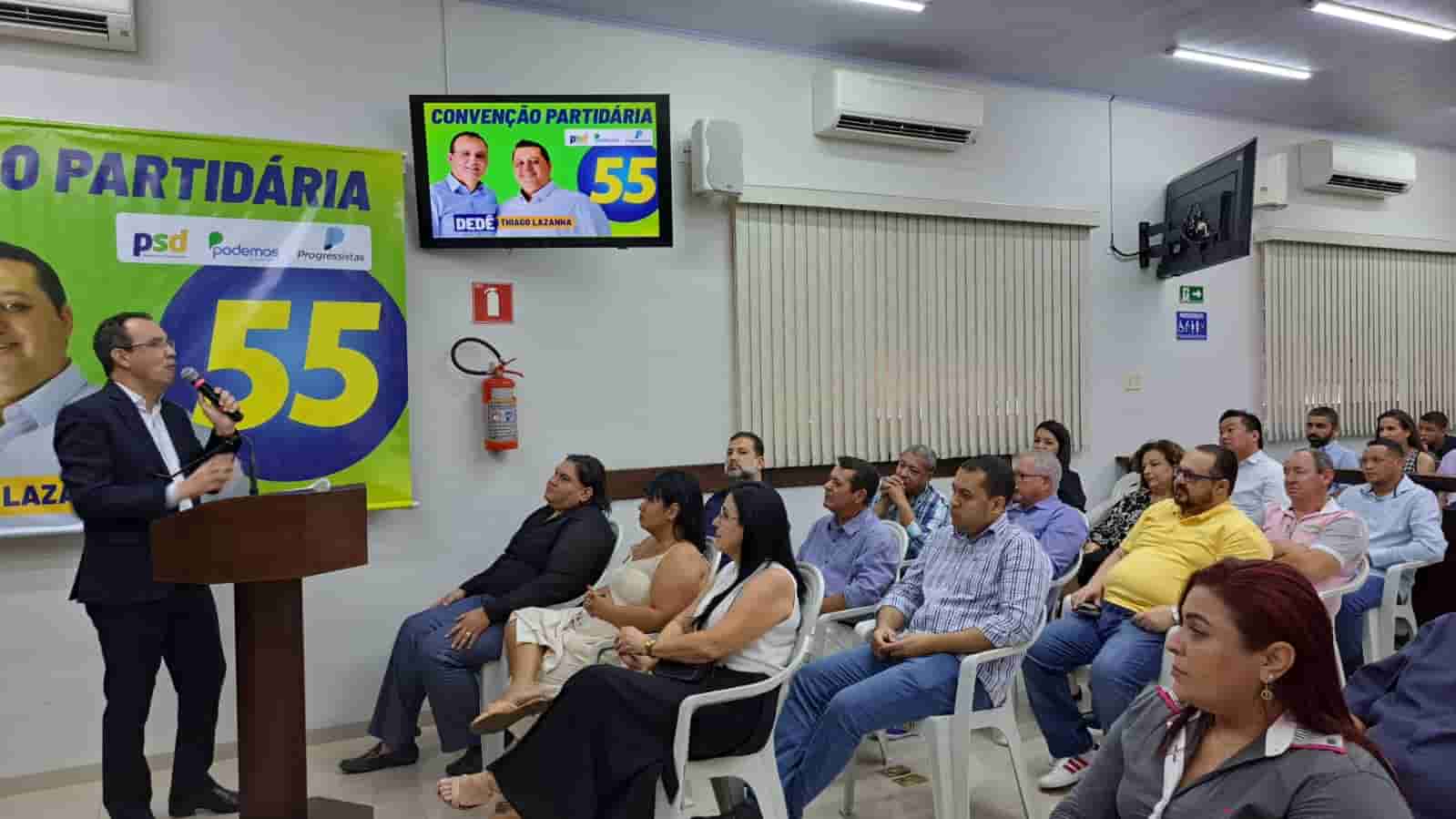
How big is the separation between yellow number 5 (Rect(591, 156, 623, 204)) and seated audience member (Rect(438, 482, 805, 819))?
196 cm

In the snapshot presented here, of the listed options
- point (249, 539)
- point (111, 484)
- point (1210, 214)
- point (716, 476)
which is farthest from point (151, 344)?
point (1210, 214)

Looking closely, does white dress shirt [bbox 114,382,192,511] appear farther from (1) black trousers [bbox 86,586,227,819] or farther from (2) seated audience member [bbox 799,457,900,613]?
(2) seated audience member [bbox 799,457,900,613]

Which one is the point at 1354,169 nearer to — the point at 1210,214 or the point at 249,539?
the point at 1210,214

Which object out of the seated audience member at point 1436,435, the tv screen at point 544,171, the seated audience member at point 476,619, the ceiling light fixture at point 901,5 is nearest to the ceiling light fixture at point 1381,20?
the ceiling light fixture at point 901,5

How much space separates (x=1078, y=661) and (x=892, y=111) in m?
3.03

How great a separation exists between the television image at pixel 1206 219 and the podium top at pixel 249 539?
494cm

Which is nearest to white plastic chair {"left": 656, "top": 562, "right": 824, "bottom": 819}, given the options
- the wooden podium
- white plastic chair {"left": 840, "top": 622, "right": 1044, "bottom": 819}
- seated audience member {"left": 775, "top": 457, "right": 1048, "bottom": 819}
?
seated audience member {"left": 775, "top": 457, "right": 1048, "bottom": 819}

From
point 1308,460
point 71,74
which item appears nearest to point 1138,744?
point 1308,460

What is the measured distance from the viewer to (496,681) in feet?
12.2

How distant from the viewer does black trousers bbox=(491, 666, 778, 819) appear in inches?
99.9

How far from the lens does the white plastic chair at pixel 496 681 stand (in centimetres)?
353

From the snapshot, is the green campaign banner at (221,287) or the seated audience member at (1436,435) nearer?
the green campaign banner at (221,287)

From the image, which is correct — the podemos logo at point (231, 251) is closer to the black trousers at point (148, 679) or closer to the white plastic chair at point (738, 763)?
the black trousers at point (148, 679)

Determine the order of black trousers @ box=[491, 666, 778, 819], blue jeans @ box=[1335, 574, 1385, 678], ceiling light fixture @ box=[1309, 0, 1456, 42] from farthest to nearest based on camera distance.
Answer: ceiling light fixture @ box=[1309, 0, 1456, 42] < blue jeans @ box=[1335, 574, 1385, 678] < black trousers @ box=[491, 666, 778, 819]
